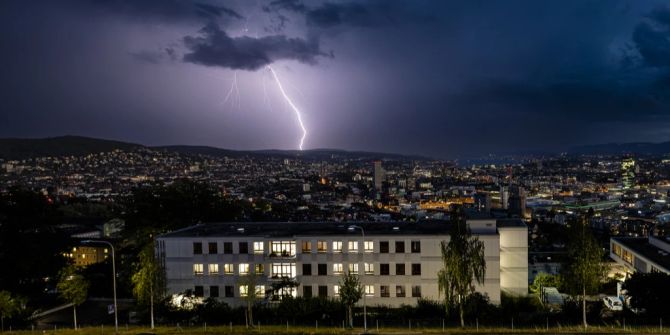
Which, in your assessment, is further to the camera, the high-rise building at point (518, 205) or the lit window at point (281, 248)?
the high-rise building at point (518, 205)

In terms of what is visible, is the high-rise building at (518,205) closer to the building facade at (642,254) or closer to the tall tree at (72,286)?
the building facade at (642,254)

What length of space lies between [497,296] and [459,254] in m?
8.71

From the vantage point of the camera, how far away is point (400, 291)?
3909cm

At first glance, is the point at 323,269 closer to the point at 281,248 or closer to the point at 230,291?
the point at 281,248

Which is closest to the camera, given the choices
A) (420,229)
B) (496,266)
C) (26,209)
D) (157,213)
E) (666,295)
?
(666,295)

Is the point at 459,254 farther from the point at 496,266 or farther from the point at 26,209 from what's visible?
the point at 26,209

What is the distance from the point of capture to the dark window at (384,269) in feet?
128

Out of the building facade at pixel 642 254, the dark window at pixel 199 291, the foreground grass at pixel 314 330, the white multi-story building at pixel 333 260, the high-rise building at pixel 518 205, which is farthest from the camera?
the high-rise building at pixel 518 205

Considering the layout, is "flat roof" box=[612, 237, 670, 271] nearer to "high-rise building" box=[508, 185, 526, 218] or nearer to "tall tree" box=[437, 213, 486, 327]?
"tall tree" box=[437, 213, 486, 327]

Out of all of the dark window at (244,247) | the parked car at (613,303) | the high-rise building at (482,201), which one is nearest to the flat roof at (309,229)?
the dark window at (244,247)

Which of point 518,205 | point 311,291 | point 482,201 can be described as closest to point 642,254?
point 311,291

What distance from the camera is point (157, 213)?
183 ft

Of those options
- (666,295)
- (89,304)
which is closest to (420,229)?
(666,295)

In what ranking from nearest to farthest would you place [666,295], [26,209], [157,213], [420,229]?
[666,295], [420,229], [26,209], [157,213]
